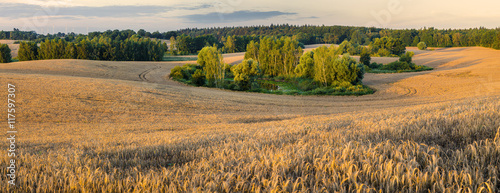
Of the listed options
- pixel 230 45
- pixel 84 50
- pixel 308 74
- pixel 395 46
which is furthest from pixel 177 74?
pixel 395 46

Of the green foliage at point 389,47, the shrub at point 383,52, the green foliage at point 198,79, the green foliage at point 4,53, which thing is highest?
the green foliage at point 389,47

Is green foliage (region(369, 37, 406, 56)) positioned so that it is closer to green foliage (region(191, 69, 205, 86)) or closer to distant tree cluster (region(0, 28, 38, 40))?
green foliage (region(191, 69, 205, 86))

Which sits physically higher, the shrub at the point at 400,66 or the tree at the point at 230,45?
the tree at the point at 230,45

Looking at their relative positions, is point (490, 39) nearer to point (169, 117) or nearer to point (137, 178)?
point (169, 117)

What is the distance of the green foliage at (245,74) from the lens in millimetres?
55625

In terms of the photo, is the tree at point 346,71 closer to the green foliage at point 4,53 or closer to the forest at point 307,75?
the forest at point 307,75

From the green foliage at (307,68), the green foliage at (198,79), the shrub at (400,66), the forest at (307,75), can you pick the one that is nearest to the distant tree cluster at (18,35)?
the forest at (307,75)

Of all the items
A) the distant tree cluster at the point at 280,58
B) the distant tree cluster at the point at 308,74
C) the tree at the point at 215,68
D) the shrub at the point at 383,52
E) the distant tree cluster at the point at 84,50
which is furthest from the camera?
the shrub at the point at 383,52

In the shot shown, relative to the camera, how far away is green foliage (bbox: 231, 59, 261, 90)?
55625 millimetres

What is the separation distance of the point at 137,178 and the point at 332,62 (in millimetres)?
59204

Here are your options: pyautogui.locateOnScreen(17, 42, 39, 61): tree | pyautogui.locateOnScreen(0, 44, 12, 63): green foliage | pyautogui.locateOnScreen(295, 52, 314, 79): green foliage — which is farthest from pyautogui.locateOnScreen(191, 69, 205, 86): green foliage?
pyautogui.locateOnScreen(17, 42, 39, 61): tree

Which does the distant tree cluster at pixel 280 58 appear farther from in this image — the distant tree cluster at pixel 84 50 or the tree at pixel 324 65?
the distant tree cluster at pixel 84 50

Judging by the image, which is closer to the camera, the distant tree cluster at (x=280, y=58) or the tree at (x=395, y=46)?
the distant tree cluster at (x=280, y=58)

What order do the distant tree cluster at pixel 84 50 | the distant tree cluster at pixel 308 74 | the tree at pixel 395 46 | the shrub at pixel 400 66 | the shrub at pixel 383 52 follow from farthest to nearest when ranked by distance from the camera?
the tree at pixel 395 46, the shrub at pixel 383 52, the distant tree cluster at pixel 84 50, the shrub at pixel 400 66, the distant tree cluster at pixel 308 74
